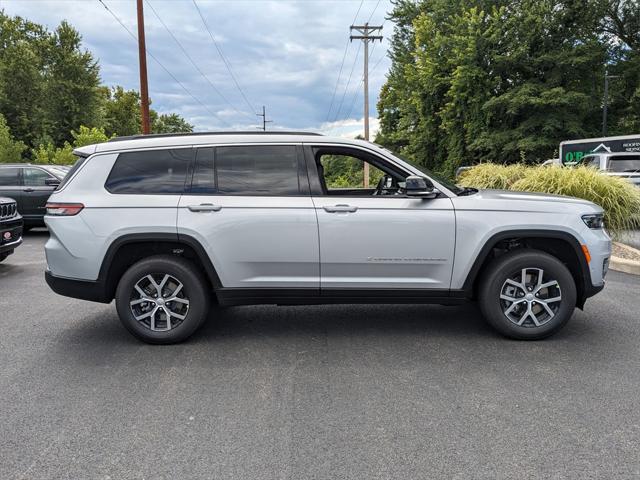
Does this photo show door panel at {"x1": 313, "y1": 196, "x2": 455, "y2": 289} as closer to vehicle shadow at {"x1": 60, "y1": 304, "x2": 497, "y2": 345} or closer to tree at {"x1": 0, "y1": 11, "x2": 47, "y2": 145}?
vehicle shadow at {"x1": 60, "y1": 304, "x2": 497, "y2": 345}

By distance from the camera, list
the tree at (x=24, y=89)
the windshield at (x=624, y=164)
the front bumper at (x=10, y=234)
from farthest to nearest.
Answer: the tree at (x=24, y=89) → the windshield at (x=624, y=164) → the front bumper at (x=10, y=234)

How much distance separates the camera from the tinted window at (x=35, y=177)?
39.4ft

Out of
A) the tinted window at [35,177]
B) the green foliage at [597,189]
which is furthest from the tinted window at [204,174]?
the tinted window at [35,177]

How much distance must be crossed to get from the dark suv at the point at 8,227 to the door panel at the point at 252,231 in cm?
478

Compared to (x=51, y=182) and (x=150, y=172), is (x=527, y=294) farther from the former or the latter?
(x=51, y=182)

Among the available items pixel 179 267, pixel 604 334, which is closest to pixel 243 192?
pixel 179 267

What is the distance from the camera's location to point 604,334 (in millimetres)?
4742

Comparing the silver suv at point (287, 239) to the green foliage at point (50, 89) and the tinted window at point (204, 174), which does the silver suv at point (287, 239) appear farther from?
the green foliage at point (50, 89)

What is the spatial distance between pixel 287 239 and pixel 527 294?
2.15 m

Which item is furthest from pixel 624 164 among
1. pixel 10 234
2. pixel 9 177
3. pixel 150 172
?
pixel 9 177

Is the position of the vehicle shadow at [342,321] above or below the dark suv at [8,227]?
below

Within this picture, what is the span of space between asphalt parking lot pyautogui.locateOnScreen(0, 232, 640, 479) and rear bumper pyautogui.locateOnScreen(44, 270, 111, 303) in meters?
0.46

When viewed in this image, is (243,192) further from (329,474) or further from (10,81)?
(10,81)

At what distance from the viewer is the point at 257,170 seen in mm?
4539
